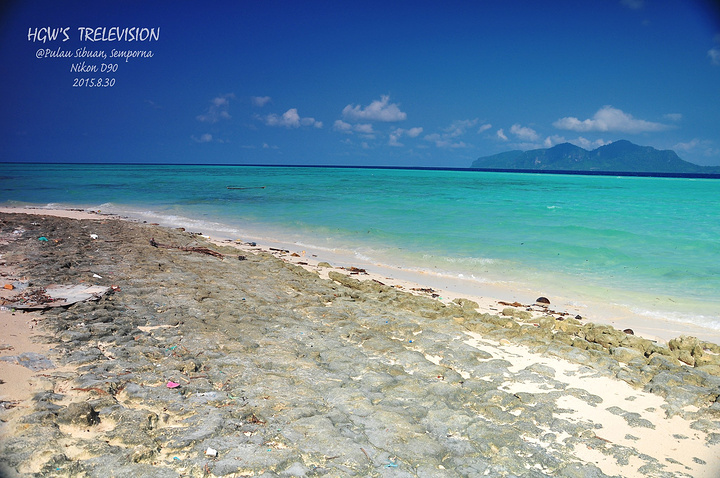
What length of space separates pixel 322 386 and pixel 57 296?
12.2 ft

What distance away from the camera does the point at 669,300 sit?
316 inches

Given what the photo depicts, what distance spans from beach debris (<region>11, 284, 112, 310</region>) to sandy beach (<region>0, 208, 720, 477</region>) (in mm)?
46

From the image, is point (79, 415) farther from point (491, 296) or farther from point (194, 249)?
point (491, 296)

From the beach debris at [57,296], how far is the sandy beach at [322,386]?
46 mm

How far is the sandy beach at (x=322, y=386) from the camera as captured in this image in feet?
9.31

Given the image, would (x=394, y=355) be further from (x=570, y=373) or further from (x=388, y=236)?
(x=388, y=236)

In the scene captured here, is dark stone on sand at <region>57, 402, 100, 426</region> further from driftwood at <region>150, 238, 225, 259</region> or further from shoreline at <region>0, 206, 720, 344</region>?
driftwood at <region>150, 238, 225, 259</region>

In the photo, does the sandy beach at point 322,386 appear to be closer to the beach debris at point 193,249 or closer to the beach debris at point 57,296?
the beach debris at point 57,296

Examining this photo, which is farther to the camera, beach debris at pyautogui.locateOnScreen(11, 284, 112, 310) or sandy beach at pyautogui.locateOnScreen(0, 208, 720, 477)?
beach debris at pyautogui.locateOnScreen(11, 284, 112, 310)

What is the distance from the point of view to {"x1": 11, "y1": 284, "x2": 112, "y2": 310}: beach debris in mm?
4895

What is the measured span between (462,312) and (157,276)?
4616 mm

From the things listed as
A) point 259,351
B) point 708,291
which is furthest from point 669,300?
point 259,351

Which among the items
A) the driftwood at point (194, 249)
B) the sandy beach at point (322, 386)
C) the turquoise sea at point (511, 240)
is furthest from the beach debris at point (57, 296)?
the turquoise sea at point (511, 240)

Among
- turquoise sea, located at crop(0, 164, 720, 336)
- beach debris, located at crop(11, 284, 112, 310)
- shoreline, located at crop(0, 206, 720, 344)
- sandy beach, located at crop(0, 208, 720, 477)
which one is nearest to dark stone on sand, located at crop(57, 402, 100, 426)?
sandy beach, located at crop(0, 208, 720, 477)
